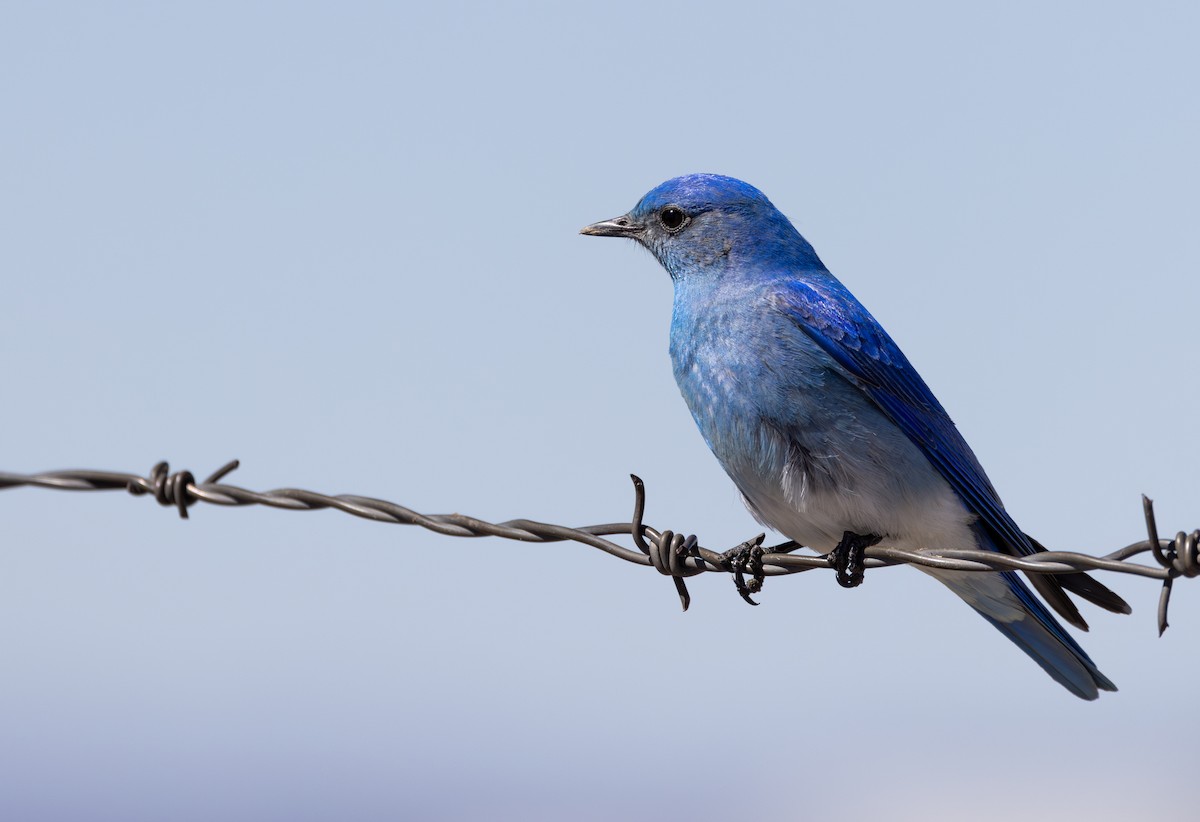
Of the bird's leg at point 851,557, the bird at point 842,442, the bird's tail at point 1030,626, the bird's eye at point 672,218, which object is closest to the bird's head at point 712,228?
the bird's eye at point 672,218

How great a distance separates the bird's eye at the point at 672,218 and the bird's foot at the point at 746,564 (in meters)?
1.86

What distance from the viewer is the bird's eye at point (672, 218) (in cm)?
598

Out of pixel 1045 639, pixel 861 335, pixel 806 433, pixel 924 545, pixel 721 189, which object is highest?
pixel 721 189

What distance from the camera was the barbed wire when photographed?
316 cm

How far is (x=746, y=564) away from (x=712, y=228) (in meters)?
1.85

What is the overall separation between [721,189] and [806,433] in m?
1.52

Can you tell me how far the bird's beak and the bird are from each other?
31.1 inches

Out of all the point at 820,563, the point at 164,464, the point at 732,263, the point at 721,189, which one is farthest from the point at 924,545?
the point at 164,464

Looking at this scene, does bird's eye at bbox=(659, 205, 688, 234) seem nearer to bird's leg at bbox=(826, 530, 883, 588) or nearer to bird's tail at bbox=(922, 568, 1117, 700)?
bird's leg at bbox=(826, 530, 883, 588)

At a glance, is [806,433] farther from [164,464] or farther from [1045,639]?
[164,464]

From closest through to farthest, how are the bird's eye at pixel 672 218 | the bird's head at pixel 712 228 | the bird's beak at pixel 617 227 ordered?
1. the bird's head at pixel 712 228
2. the bird's eye at pixel 672 218
3. the bird's beak at pixel 617 227

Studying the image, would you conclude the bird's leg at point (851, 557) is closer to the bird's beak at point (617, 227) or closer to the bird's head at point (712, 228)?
the bird's head at point (712, 228)

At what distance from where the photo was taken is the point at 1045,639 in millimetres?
5195

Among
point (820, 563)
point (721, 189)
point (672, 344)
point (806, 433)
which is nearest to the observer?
point (820, 563)
